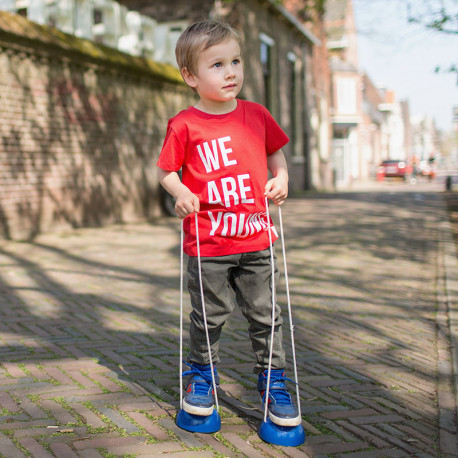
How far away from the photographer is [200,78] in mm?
2367

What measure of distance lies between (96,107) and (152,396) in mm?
8713

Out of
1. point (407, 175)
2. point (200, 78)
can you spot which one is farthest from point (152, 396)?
point (407, 175)

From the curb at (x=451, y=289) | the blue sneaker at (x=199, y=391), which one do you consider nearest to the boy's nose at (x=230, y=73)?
the blue sneaker at (x=199, y=391)

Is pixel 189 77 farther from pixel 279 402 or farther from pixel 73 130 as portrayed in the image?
pixel 73 130

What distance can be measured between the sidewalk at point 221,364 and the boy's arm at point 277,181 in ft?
3.17

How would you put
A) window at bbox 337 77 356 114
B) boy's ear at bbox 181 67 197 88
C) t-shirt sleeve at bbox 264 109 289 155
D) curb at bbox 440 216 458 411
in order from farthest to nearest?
window at bbox 337 77 356 114
curb at bbox 440 216 458 411
t-shirt sleeve at bbox 264 109 289 155
boy's ear at bbox 181 67 197 88

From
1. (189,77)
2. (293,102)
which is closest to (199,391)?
(189,77)

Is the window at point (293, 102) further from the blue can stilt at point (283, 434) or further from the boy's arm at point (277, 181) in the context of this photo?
the blue can stilt at point (283, 434)

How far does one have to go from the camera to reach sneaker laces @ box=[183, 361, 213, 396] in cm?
250

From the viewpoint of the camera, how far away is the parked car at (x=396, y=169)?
3572 cm

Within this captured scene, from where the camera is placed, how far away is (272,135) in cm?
257

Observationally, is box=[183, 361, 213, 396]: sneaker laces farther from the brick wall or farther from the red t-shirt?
the brick wall

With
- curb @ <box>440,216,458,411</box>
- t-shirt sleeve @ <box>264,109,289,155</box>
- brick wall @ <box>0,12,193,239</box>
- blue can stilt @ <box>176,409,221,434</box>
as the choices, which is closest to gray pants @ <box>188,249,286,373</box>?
blue can stilt @ <box>176,409,221,434</box>

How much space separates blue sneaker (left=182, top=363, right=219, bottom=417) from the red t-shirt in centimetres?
52
